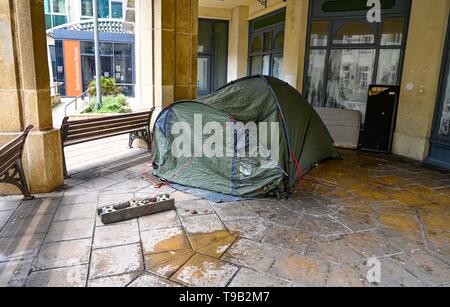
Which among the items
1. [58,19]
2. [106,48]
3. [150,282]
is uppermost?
[58,19]

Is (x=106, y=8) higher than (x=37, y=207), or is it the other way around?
(x=106, y=8)

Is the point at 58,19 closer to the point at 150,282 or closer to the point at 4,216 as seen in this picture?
the point at 4,216

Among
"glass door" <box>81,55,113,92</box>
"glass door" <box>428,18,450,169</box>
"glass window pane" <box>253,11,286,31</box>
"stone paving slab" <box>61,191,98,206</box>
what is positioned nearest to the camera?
"stone paving slab" <box>61,191,98,206</box>

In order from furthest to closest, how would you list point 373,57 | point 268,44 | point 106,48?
1. point 106,48
2. point 268,44
3. point 373,57

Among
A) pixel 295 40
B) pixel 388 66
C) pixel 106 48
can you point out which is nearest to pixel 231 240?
pixel 388 66

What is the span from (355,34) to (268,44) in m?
3.42

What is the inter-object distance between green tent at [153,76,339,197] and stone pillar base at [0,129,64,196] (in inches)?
60.8

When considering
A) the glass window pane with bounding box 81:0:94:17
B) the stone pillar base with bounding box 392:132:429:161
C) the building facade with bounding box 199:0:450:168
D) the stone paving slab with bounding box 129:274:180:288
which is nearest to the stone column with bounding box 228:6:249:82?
the building facade with bounding box 199:0:450:168

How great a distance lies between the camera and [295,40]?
8.95 metres

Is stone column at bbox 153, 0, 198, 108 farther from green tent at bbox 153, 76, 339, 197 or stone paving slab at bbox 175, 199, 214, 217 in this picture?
stone paving slab at bbox 175, 199, 214, 217

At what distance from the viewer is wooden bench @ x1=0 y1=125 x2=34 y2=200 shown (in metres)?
3.83

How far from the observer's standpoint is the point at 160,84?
23.3 feet

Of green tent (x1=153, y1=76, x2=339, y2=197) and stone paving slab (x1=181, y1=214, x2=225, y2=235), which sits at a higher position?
green tent (x1=153, y1=76, x2=339, y2=197)

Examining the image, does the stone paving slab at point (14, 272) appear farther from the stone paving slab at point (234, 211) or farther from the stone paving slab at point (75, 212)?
the stone paving slab at point (234, 211)
